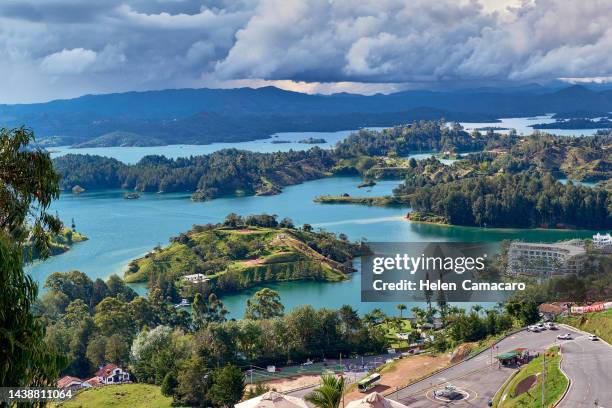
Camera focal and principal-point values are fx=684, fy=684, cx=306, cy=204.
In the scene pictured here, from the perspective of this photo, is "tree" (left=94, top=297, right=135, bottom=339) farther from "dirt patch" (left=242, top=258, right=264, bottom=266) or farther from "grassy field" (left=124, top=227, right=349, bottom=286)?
"dirt patch" (left=242, top=258, right=264, bottom=266)

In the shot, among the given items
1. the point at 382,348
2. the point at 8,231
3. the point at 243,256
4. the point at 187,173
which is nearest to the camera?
the point at 8,231

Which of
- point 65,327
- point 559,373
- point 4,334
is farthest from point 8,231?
point 65,327

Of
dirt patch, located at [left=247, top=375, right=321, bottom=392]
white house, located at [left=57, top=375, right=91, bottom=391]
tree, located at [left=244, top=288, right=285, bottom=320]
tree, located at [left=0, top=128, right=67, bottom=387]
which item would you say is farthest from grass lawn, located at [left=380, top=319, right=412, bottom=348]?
tree, located at [left=0, top=128, right=67, bottom=387]

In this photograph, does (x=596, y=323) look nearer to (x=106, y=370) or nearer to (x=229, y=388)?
(x=229, y=388)

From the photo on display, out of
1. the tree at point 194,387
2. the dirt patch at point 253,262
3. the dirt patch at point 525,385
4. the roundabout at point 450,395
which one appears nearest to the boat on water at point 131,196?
the dirt patch at point 253,262

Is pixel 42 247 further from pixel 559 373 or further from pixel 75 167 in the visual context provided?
pixel 75 167

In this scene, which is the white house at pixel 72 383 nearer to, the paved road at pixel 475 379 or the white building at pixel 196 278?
the paved road at pixel 475 379

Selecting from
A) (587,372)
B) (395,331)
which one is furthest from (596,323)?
(395,331)
